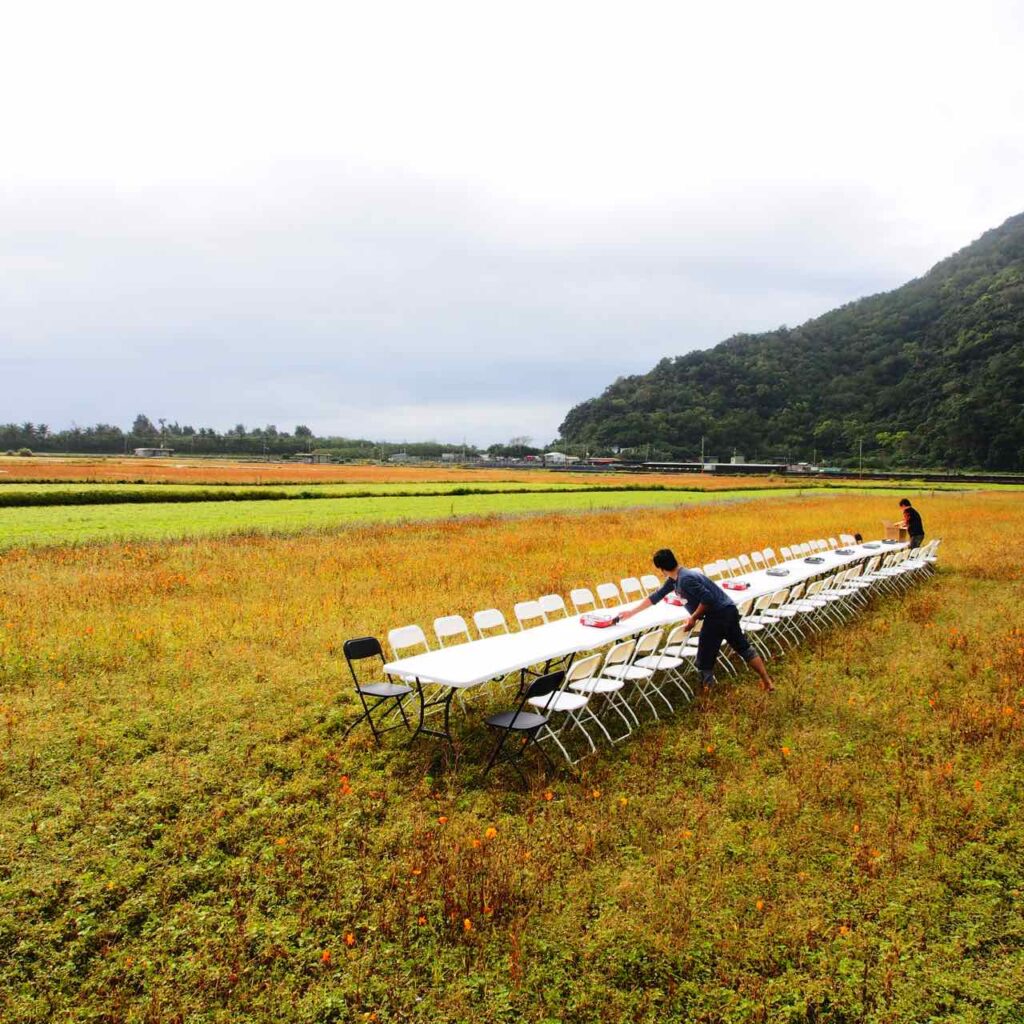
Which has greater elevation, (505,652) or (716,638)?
(505,652)

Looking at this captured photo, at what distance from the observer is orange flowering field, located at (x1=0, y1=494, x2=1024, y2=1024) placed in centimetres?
319

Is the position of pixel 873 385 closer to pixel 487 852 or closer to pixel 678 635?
pixel 678 635

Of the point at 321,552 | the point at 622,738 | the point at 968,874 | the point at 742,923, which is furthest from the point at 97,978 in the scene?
the point at 321,552

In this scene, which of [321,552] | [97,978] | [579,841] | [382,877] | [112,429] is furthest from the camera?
[112,429]

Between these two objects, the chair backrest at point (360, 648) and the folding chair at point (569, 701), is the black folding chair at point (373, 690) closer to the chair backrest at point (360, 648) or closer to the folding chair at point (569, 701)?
the chair backrest at point (360, 648)

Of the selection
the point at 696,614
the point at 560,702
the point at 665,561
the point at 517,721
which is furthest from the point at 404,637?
the point at 696,614

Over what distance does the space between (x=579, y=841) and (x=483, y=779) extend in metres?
1.06

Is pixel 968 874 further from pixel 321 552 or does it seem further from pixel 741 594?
pixel 321 552

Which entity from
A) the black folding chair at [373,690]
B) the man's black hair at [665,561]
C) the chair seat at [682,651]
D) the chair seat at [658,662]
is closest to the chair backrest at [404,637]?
the black folding chair at [373,690]

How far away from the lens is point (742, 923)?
11.7ft

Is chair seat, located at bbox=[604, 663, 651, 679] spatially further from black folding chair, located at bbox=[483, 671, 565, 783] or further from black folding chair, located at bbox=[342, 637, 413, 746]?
black folding chair, located at bbox=[342, 637, 413, 746]

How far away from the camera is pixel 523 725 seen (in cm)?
519

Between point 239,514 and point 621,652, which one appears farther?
point 239,514

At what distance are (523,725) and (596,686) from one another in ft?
3.19
